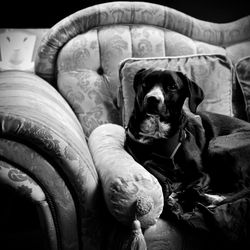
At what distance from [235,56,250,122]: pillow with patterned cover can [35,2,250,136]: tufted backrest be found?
105mm

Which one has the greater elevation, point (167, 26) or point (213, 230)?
point (167, 26)

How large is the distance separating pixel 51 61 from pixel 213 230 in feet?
3.89

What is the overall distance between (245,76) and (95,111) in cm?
81

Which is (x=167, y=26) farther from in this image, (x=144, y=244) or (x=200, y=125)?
(x=144, y=244)

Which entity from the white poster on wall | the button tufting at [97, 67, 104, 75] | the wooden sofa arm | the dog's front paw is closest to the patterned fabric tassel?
A: the wooden sofa arm

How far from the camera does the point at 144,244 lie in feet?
3.47

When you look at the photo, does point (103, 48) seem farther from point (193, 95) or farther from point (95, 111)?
point (193, 95)

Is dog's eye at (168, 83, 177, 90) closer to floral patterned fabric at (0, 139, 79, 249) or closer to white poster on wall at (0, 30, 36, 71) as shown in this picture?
floral patterned fabric at (0, 139, 79, 249)

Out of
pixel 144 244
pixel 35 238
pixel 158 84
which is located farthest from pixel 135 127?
pixel 35 238

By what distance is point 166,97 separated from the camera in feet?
4.78

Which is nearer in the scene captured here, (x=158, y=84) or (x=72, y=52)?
(x=158, y=84)

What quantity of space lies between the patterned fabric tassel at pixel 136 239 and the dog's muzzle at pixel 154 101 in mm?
527

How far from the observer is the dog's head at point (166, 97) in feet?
4.76

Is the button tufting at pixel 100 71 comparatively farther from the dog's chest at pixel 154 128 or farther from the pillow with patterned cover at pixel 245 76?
the pillow with patterned cover at pixel 245 76
